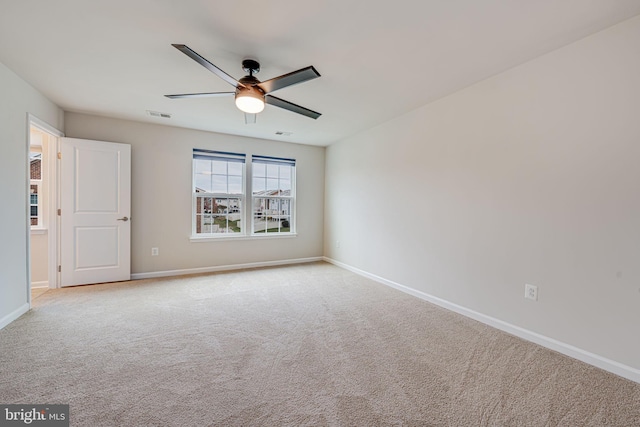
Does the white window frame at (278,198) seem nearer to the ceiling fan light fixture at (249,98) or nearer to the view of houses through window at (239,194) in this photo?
the view of houses through window at (239,194)

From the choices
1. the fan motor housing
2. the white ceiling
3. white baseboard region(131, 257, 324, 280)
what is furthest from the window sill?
the fan motor housing

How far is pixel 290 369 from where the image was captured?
1.90m

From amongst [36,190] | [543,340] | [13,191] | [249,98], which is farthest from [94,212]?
[543,340]

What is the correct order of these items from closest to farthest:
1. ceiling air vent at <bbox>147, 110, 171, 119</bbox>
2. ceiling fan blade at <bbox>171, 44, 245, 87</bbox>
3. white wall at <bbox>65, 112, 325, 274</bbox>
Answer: ceiling fan blade at <bbox>171, 44, 245, 87</bbox> < ceiling air vent at <bbox>147, 110, 171, 119</bbox> < white wall at <bbox>65, 112, 325, 274</bbox>

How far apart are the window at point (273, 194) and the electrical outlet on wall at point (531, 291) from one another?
3.81 m

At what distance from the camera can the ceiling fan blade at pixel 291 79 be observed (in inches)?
74.7

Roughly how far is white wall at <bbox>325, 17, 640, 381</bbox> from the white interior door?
3992 millimetres

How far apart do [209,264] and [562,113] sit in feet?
15.9

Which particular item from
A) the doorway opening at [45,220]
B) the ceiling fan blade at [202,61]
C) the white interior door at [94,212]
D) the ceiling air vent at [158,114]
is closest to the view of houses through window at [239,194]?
the ceiling air vent at [158,114]

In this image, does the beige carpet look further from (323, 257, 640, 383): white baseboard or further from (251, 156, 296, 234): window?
(251, 156, 296, 234): window

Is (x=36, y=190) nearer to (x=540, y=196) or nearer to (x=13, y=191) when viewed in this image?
(x=13, y=191)

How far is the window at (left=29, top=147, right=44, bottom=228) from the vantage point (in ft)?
12.1

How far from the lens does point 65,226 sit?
359 centimetres

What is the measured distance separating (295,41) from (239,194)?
10.4 ft
